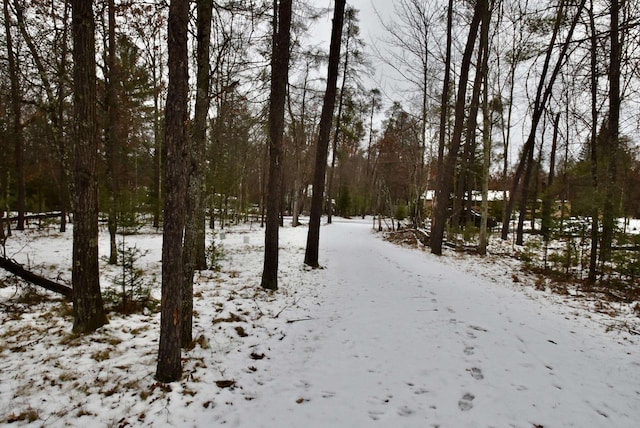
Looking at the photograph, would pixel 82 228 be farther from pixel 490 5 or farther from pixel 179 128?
pixel 490 5

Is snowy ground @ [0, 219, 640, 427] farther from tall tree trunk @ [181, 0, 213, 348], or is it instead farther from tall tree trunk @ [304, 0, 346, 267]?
tall tree trunk @ [304, 0, 346, 267]

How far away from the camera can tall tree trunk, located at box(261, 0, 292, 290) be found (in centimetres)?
616

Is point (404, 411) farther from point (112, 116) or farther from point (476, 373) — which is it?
point (112, 116)

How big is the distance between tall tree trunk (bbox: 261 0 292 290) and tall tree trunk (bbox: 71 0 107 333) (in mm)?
3066

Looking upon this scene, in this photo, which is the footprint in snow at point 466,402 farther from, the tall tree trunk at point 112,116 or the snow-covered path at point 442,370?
the tall tree trunk at point 112,116

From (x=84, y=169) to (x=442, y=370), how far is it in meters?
4.76

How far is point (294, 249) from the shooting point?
12.2m

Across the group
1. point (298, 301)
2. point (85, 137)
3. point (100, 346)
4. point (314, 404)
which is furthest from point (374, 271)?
point (85, 137)

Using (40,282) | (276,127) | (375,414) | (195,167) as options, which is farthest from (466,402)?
(40,282)

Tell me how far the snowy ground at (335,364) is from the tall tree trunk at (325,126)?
9.70 ft

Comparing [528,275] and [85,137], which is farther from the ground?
[85,137]

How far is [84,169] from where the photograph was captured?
12.1 feet

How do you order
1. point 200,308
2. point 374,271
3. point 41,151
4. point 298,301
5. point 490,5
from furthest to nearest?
point 41,151
point 490,5
point 374,271
point 298,301
point 200,308

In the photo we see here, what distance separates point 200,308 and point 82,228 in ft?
7.08
